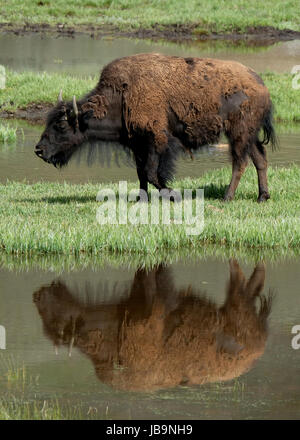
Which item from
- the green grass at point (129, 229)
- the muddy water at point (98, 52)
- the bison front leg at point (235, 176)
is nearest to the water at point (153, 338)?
the green grass at point (129, 229)

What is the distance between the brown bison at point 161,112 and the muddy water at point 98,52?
43.5 ft

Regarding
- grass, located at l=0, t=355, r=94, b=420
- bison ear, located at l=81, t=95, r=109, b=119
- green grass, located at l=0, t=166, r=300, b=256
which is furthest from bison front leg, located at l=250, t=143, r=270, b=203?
grass, located at l=0, t=355, r=94, b=420

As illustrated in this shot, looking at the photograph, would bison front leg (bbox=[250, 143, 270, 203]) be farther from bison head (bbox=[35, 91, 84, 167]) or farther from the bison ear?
bison head (bbox=[35, 91, 84, 167])

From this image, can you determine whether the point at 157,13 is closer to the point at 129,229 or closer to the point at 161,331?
the point at 129,229

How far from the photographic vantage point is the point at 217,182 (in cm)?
1377

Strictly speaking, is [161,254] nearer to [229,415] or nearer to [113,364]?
[113,364]

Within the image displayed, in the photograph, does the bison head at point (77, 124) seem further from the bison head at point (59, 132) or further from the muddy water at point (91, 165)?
the muddy water at point (91, 165)

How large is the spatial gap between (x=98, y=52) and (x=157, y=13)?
28.8 ft

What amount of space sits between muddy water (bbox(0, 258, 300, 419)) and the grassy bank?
1220 cm

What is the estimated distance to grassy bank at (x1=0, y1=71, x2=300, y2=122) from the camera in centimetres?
2134

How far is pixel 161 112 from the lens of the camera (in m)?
12.2

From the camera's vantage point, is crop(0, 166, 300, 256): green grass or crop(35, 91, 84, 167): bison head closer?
crop(0, 166, 300, 256): green grass

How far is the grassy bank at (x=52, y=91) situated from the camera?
21.3 meters
